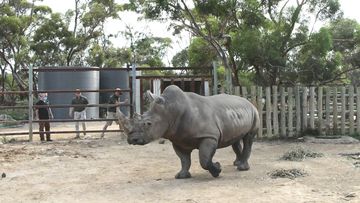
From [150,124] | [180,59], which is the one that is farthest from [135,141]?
[180,59]

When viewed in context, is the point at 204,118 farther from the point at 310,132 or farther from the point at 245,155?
the point at 310,132

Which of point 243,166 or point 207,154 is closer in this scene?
point 207,154

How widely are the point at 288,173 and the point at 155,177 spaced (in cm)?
189

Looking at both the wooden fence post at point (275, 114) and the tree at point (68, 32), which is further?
the tree at point (68, 32)

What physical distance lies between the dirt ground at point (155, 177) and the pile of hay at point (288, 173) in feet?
0.35

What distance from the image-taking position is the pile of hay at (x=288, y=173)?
23.2 feet

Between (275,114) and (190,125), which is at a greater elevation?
(190,125)

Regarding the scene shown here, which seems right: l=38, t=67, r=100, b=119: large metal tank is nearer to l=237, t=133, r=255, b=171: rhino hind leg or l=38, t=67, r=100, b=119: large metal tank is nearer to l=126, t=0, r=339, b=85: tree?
l=126, t=0, r=339, b=85: tree

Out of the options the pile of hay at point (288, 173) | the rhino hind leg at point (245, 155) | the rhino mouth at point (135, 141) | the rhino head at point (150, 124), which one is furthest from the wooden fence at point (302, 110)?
the rhino mouth at point (135, 141)

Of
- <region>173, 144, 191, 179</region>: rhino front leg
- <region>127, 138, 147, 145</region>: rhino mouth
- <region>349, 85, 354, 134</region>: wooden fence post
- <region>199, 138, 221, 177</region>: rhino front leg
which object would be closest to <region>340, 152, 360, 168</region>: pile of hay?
<region>199, 138, 221, 177</region>: rhino front leg

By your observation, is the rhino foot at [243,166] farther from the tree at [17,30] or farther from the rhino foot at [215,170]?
the tree at [17,30]

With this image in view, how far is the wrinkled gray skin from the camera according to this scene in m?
6.51

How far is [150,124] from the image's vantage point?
6516 mm

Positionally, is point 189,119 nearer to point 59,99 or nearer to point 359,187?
point 359,187
